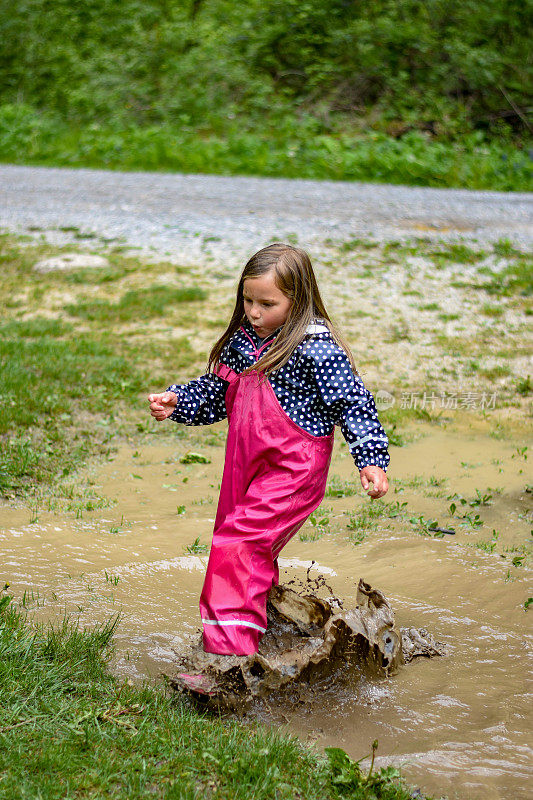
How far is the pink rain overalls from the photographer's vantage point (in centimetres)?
293

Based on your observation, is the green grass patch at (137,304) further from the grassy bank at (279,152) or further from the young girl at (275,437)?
the grassy bank at (279,152)

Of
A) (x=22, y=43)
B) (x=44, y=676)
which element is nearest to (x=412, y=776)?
(x=44, y=676)

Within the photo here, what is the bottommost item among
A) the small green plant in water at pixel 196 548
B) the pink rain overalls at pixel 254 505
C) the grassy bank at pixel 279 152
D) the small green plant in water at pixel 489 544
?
the grassy bank at pixel 279 152

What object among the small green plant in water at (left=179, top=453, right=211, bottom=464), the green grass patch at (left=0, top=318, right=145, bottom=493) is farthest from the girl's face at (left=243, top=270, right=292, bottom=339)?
the small green plant in water at (left=179, top=453, right=211, bottom=464)

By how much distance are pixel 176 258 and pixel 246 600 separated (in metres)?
6.48

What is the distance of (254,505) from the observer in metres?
2.99

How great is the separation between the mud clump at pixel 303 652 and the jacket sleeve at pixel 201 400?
2.40ft

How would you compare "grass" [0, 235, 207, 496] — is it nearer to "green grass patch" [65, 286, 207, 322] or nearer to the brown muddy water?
"green grass patch" [65, 286, 207, 322]

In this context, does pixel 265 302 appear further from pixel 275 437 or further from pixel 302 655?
pixel 302 655

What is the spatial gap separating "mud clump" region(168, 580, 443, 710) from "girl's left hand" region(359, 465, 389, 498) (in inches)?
18.3

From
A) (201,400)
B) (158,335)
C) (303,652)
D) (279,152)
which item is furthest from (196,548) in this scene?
(279,152)

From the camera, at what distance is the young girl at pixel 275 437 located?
2.95 metres

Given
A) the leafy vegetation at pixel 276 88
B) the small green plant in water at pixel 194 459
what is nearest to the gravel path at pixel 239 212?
the leafy vegetation at pixel 276 88

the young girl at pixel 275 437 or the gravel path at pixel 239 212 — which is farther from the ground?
the young girl at pixel 275 437
